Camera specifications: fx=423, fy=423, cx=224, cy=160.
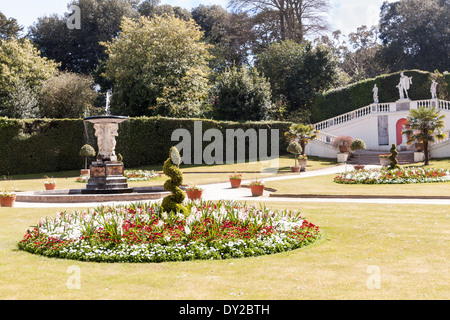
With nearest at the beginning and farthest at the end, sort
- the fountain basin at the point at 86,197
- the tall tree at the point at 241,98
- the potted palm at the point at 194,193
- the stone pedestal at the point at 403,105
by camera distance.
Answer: the fountain basin at the point at 86,197, the potted palm at the point at 194,193, the stone pedestal at the point at 403,105, the tall tree at the point at 241,98

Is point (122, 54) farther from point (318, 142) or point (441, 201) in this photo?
point (441, 201)

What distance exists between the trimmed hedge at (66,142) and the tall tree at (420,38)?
104 feet

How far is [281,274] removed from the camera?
6.55 metres

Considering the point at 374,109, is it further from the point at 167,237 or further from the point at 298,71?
the point at 167,237

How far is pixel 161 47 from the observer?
1626 inches

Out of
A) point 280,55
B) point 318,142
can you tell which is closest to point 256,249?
point 318,142

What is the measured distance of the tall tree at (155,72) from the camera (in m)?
40.6

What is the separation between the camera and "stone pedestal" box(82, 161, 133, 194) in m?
19.2

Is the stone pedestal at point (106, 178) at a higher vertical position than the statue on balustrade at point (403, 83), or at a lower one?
lower

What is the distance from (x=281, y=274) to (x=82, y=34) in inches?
2202

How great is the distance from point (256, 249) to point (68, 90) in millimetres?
39034
